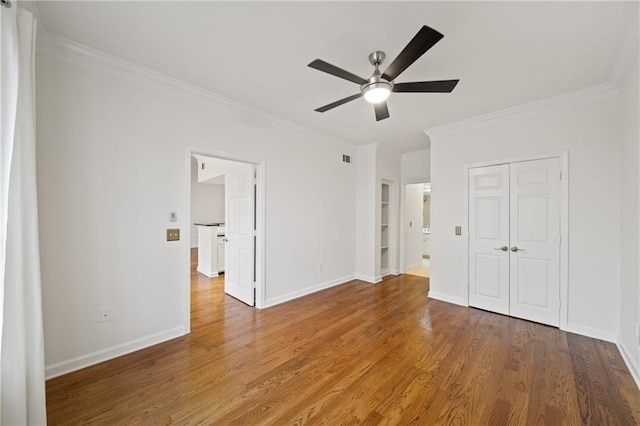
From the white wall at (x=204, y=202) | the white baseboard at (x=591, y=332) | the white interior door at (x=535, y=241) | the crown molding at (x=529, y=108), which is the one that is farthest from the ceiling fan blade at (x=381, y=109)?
the white wall at (x=204, y=202)

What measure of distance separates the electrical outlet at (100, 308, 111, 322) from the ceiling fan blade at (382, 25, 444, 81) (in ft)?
10.7

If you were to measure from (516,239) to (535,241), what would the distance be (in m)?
0.19

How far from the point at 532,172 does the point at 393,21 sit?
2.76 meters

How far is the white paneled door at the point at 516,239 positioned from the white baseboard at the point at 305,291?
2.16 metres

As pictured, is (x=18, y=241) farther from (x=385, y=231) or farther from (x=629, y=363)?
(x=385, y=231)

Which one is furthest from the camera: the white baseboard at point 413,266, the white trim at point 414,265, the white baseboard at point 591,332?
the white trim at point 414,265

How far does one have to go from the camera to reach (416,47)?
170 centimetres

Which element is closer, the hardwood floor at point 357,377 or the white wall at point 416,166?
the hardwood floor at point 357,377

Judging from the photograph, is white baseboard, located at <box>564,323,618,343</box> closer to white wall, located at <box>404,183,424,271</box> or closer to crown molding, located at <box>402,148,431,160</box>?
white wall, located at <box>404,183,424,271</box>

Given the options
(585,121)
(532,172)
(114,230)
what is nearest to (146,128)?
(114,230)

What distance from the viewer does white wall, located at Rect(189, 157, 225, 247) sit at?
9.54 meters

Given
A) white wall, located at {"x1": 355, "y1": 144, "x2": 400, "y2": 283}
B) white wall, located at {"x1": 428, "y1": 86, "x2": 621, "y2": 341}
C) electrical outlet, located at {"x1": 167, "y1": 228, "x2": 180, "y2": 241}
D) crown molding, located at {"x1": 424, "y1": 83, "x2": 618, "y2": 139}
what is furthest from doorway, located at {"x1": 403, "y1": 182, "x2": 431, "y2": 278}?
electrical outlet, located at {"x1": 167, "y1": 228, "x2": 180, "y2": 241}

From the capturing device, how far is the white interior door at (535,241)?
314cm

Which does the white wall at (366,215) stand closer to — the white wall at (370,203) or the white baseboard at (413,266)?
the white wall at (370,203)
